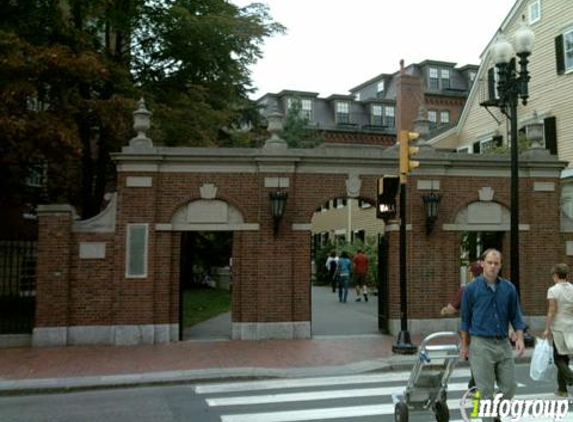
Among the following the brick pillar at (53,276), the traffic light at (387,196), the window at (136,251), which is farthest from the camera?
the window at (136,251)

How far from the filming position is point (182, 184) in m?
14.2

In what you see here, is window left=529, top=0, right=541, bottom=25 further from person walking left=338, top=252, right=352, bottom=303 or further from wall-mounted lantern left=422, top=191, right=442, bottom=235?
wall-mounted lantern left=422, top=191, right=442, bottom=235

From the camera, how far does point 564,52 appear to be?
22.8 metres

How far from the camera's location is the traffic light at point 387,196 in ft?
40.8

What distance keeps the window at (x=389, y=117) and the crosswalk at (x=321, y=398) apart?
44.7 metres

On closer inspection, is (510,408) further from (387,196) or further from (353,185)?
(353,185)

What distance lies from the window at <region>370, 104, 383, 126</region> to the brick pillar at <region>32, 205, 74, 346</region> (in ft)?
139

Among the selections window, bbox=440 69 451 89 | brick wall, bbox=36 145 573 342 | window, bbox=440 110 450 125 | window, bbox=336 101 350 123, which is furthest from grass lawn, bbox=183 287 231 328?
window, bbox=440 69 451 89

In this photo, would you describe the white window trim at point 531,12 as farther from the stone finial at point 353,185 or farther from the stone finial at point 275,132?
the stone finial at point 275,132

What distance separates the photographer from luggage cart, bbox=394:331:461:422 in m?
6.45

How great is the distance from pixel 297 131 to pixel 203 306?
76.8 feet

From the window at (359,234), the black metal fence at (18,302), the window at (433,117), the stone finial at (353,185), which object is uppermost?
the window at (433,117)

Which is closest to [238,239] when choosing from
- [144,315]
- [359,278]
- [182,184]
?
[182,184]

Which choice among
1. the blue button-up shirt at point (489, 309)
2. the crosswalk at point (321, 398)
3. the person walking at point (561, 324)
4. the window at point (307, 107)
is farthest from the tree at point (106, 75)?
the window at point (307, 107)
